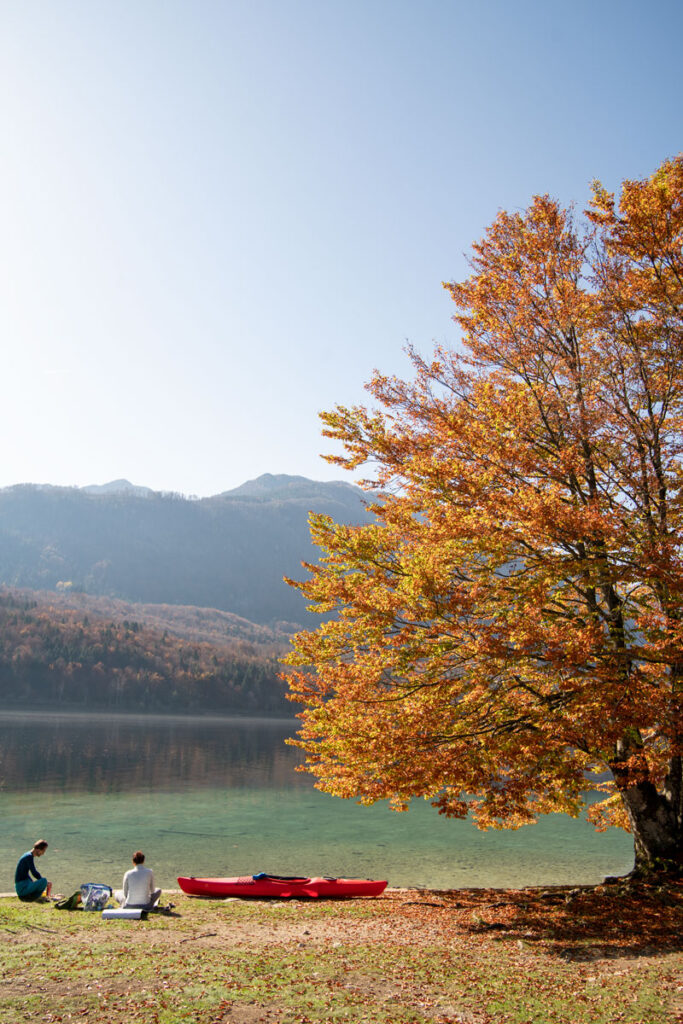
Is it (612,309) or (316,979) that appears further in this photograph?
(612,309)

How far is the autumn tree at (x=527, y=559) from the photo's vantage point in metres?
11.2

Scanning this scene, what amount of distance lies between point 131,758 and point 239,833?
1537 inches

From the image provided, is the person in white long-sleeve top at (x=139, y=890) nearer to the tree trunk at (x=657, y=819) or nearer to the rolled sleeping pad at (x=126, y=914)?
the rolled sleeping pad at (x=126, y=914)

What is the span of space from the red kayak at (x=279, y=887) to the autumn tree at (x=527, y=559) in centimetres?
619

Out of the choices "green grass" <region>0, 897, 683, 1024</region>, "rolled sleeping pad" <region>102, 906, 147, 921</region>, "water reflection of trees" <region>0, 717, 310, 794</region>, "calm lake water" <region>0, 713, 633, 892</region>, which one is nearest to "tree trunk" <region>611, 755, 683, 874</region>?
"green grass" <region>0, 897, 683, 1024</region>

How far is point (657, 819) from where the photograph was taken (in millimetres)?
14805

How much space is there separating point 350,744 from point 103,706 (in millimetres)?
142695

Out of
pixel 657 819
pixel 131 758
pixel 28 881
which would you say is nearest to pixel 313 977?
pixel 657 819

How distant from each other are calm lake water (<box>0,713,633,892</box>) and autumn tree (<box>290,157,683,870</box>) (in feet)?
50.0

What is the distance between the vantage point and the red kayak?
18.7 metres

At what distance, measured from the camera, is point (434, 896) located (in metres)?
17.6

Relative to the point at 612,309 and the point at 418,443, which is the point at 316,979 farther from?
the point at 612,309

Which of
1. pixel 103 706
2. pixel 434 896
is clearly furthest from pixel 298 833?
pixel 103 706

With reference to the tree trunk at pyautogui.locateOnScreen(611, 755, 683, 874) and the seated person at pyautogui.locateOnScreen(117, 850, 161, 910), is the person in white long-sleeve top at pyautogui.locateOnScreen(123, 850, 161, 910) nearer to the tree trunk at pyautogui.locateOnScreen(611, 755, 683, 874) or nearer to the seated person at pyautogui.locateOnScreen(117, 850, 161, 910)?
the seated person at pyautogui.locateOnScreen(117, 850, 161, 910)
